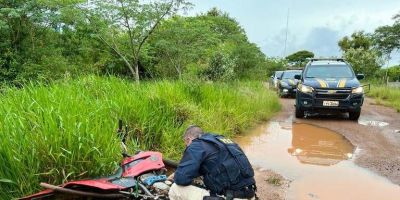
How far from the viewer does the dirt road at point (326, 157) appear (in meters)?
6.38

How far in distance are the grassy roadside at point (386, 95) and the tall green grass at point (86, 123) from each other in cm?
1029

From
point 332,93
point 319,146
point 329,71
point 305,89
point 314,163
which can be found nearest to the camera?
point 314,163

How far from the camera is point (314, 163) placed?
7.89 meters

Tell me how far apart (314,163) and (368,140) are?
2.53m

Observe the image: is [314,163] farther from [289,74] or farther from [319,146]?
[289,74]

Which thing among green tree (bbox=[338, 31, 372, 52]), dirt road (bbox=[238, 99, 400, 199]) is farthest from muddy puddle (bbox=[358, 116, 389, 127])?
green tree (bbox=[338, 31, 372, 52])

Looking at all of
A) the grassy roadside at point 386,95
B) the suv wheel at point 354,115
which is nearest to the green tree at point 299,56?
the grassy roadside at point 386,95

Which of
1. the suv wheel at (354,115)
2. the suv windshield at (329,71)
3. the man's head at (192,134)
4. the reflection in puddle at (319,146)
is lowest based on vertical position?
the reflection in puddle at (319,146)

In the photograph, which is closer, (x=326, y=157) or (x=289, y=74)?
(x=326, y=157)

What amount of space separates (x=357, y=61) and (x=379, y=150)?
27.9 metres

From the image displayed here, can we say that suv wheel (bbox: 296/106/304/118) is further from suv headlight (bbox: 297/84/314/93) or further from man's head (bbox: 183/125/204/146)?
man's head (bbox: 183/125/204/146)

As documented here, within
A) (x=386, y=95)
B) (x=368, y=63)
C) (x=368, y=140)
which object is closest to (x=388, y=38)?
(x=368, y=63)

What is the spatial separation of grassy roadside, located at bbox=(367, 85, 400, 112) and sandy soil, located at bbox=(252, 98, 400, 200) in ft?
6.37

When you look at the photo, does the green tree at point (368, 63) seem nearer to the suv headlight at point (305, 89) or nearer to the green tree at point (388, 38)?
the green tree at point (388, 38)
